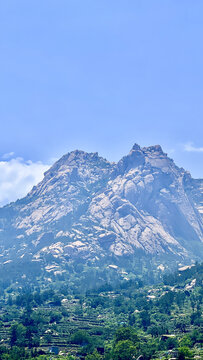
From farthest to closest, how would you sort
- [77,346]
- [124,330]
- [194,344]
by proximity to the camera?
[77,346], [124,330], [194,344]

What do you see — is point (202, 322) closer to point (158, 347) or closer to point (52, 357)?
point (158, 347)

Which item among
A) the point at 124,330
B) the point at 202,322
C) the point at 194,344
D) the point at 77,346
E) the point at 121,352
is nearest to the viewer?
the point at 121,352

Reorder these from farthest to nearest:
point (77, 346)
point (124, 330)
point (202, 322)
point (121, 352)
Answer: point (202, 322) < point (77, 346) < point (124, 330) < point (121, 352)

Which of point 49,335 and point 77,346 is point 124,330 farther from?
point 49,335

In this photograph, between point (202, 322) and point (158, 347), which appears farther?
point (202, 322)

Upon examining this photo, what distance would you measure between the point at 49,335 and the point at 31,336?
874 cm

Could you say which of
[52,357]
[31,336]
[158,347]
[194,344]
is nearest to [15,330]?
[31,336]

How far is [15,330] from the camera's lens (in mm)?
194750

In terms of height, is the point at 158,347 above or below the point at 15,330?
below

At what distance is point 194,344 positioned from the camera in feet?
527

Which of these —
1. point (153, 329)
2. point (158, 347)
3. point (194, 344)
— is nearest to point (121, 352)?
point (158, 347)

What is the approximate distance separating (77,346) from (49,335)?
19.4 meters

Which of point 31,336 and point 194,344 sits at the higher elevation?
point 31,336

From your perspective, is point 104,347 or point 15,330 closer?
point 104,347
